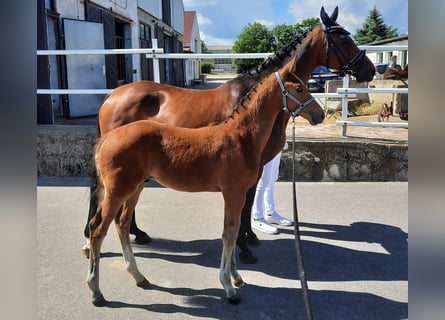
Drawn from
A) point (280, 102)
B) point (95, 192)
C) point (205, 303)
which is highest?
point (280, 102)

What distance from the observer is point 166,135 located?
9.41 feet

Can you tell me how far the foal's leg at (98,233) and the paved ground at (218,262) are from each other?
0.11 m

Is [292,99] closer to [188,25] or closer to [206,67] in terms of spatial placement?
[188,25]

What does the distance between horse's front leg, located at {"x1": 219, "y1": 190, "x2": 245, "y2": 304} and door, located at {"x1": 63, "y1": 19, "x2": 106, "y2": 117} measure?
7502 mm

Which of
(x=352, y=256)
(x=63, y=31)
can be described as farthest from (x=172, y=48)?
(x=352, y=256)

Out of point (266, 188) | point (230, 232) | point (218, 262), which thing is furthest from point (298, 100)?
point (266, 188)

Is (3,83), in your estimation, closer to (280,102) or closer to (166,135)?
(166,135)

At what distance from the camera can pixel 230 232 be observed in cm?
288

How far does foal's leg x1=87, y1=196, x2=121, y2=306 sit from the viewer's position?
2.80 meters

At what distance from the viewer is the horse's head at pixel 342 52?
372 cm

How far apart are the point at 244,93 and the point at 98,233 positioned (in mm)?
1836

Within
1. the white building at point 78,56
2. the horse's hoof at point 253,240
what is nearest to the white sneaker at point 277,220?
the horse's hoof at point 253,240

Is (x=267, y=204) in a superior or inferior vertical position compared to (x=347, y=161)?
inferior

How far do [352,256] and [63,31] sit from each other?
27.7 ft
